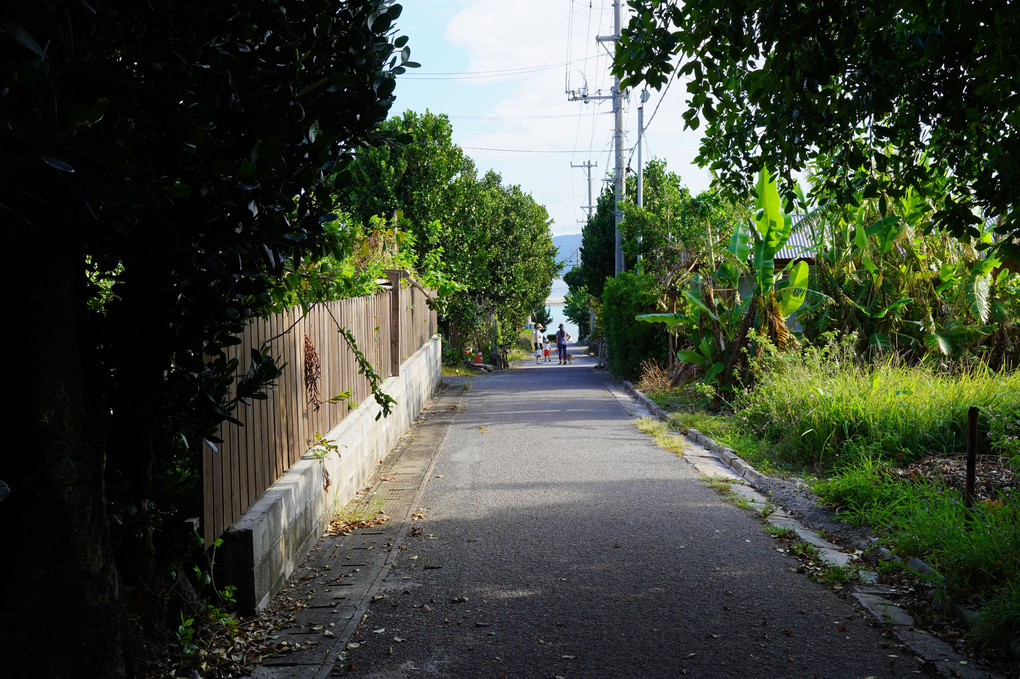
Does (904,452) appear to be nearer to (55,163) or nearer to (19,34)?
(55,163)

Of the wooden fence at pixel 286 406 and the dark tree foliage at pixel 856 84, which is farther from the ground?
the dark tree foliage at pixel 856 84

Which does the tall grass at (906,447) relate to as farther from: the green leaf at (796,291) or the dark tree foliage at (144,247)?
the dark tree foliage at (144,247)

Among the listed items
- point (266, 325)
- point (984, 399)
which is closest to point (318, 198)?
point (266, 325)

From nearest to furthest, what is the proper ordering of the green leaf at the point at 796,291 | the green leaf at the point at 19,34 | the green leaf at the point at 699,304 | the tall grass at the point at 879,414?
the green leaf at the point at 19,34
the tall grass at the point at 879,414
the green leaf at the point at 796,291
the green leaf at the point at 699,304

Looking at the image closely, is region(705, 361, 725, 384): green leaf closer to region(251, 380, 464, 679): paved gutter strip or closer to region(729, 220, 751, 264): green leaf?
region(729, 220, 751, 264): green leaf

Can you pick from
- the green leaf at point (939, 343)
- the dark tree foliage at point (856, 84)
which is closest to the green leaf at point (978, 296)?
the green leaf at point (939, 343)

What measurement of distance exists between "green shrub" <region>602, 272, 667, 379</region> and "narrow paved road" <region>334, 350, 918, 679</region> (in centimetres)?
1307

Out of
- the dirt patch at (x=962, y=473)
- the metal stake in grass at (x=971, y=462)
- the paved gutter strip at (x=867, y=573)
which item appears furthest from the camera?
the dirt patch at (x=962, y=473)

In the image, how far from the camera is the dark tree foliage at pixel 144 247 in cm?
318

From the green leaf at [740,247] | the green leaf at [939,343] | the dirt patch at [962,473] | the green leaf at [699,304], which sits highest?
the green leaf at [740,247]

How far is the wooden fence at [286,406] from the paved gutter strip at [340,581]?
31.0 inches

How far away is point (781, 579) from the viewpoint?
609 cm

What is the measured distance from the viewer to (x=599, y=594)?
574 cm

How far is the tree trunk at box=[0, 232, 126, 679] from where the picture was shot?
355 cm
